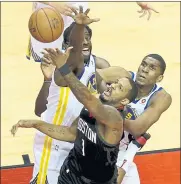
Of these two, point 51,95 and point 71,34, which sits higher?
point 71,34

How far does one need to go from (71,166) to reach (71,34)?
950mm

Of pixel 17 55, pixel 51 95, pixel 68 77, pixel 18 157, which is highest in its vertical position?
pixel 68 77

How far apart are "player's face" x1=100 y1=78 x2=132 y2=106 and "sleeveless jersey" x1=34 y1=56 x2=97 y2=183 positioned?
0.49 meters

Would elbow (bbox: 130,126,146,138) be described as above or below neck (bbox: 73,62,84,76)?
below

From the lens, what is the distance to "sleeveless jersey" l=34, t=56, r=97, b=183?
4.75 metres

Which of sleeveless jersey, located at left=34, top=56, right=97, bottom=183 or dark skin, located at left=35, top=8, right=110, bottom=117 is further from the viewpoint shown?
sleeveless jersey, located at left=34, top=56, right=97, bottom=183

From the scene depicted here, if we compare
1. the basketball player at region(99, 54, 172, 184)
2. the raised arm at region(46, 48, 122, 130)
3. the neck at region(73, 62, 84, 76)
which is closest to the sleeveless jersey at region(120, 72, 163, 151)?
the basketball player at region(99, 54, 172, 184)

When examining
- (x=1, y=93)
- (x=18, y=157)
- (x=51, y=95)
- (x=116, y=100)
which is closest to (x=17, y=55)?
(x=1, y=93)

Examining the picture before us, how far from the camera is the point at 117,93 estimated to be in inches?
168

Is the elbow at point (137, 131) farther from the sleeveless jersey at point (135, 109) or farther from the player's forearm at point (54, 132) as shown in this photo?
the player's forearm at point (54, 132)

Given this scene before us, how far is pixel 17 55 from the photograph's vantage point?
890 cm

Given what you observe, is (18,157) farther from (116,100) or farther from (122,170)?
(116,100)

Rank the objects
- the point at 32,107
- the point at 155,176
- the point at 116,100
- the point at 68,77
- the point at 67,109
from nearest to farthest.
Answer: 1. the point at 68,77
2. the point at 116,100
3. the point at 67,109
4. the point at 155,176
5. the point at 32,107

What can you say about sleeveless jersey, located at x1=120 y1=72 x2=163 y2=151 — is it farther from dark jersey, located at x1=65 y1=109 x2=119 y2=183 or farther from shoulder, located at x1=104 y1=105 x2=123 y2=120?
shoulder, located at x1=104 y1=105 x2=123 y2=120
